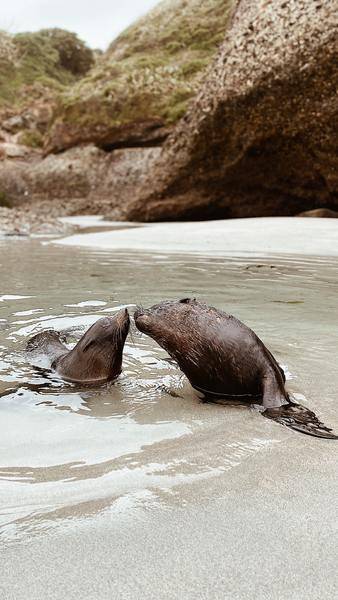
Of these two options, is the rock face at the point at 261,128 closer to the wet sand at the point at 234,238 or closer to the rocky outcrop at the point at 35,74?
the wet sand at the point at 234,238

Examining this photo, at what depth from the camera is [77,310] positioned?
4246mm

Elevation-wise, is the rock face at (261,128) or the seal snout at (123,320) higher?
the rock face at (261,128)

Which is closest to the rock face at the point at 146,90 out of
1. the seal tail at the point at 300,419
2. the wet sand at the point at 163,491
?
the wet sand at the point at 163,491

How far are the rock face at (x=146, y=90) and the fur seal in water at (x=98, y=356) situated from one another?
1461 cm

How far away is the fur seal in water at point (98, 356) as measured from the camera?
2.77 m

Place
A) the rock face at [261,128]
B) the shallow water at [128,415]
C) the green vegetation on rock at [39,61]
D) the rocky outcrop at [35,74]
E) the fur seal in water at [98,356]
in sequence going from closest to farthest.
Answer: the shallow water at [128,415]
the fur seal in water at [98,356]
the rock face at [261,128]
the rocky outcrop at [35,74]
the green vegetation on rock at [39,61]

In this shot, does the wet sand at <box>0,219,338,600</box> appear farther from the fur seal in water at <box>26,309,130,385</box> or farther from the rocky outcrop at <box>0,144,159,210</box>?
the rocky outcrop at <box>0,144,159,210</box>

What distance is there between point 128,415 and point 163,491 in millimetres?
634

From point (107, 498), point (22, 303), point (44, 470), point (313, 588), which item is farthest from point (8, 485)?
point (22, 303)

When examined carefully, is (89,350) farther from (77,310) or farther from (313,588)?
(313,588)

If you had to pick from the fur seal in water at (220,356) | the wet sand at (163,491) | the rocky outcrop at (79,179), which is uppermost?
the rocky outcrop at (79,179)

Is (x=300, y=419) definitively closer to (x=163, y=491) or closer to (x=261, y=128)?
(x=163, y=491)

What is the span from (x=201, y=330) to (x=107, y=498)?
1.10m

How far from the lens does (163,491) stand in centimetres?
166
